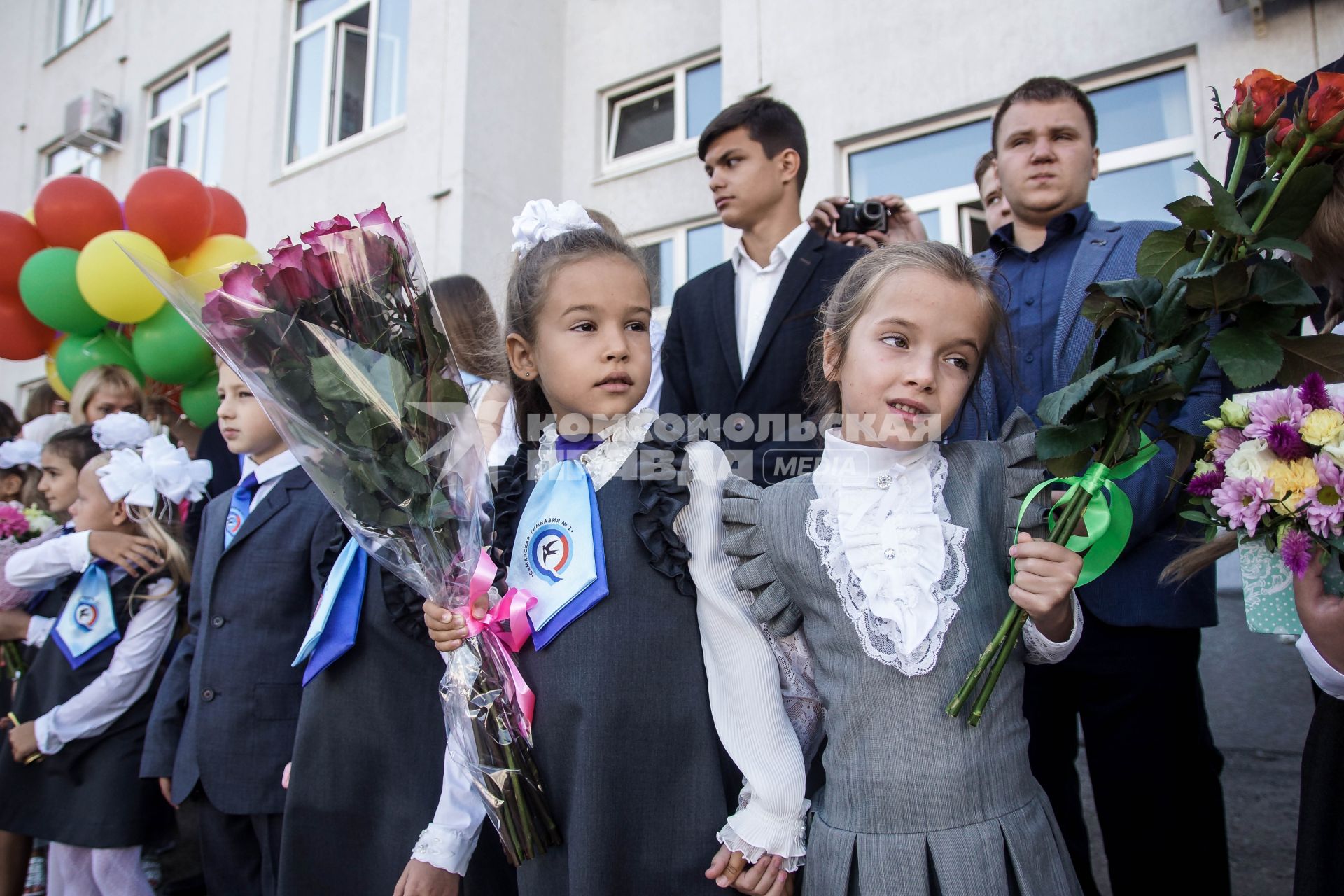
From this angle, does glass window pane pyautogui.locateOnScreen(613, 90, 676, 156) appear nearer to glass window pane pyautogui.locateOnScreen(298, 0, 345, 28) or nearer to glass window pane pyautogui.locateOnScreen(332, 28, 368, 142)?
glass window pane pyautogui.locateOnScreen(332, 28, 368, 142)

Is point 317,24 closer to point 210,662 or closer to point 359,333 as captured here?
point 210,662

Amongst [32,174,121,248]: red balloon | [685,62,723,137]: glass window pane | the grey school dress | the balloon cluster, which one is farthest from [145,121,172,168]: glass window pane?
the grey school dress

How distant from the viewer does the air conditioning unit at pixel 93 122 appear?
1002cm

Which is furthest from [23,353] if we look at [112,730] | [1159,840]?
[1159,840]

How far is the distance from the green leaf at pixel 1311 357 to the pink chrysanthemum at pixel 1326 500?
21 centimetres

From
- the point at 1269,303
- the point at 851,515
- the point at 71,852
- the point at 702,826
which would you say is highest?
the point at 1269,303

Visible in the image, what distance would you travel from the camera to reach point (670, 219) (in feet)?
22.6

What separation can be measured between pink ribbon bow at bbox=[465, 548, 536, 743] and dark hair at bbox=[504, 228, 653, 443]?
1.52ft

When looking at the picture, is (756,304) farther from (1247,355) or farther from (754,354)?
(1247,355)

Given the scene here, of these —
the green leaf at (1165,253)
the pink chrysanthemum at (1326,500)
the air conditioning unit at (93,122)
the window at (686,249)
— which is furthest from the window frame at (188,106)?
the pink chrysanthemum at (1326,500)

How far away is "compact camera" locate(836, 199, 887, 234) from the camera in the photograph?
9.30ft

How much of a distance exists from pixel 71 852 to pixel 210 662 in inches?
44.3

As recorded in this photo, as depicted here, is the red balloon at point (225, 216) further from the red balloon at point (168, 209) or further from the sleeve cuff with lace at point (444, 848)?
the sleeve cuff with lace at point (444, 848)

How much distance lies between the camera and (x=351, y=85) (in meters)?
8.15
